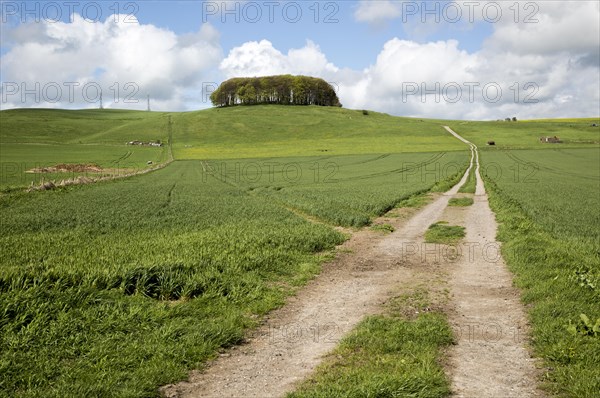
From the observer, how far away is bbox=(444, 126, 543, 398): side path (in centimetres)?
709

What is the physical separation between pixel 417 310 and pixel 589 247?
30.9ft

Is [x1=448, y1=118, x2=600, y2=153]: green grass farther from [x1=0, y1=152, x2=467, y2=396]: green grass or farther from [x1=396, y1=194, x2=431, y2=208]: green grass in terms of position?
[x1=0, y1=152, x2=467, y2=396]: green grass

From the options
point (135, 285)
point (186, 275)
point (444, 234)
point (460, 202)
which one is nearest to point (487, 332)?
point (186, 275)

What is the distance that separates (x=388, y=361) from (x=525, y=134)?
471 ft

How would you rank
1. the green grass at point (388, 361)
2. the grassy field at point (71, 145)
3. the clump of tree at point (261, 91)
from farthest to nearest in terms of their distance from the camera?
the clump of tree at point (261, 91), the grassy field at point (71, 145), the green grass at point (388, 361)

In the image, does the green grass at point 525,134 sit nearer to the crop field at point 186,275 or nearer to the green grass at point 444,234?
the crop field at point 186,275

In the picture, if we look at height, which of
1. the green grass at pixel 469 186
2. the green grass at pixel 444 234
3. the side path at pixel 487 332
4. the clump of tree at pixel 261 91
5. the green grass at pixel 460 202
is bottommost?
the side path at pixel 487 332

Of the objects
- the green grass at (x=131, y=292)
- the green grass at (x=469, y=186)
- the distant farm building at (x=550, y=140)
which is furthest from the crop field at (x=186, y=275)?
the distant farm building at (x=550, y=140)

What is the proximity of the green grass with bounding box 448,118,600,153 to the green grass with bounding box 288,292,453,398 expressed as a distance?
340ft

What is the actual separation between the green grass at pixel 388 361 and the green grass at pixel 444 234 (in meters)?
9.34

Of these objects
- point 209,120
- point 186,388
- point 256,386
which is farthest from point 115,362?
point 209,120

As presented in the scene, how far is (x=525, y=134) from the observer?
5271 inches

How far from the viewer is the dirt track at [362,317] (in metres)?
7.16

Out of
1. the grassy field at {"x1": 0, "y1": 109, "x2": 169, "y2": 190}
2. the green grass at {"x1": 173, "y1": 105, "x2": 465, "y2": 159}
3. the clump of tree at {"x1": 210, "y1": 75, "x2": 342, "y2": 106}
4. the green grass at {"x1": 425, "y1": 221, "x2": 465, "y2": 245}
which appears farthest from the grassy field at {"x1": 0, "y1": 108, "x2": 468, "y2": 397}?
the clump of tree at {"x1": 210, "y1": 75, "x2": 342, "y2": 106}
